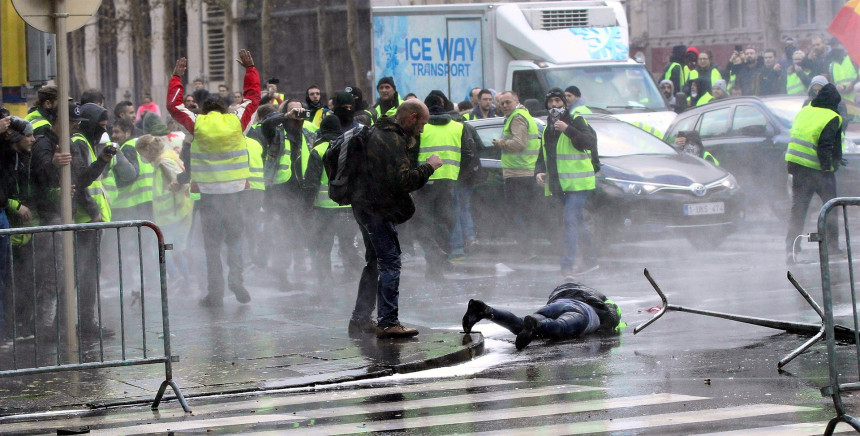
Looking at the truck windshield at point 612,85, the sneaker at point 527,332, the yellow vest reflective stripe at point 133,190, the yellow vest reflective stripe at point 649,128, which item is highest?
the truck windshield at point 612,85

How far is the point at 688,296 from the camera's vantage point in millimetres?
11844

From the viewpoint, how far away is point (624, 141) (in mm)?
16234

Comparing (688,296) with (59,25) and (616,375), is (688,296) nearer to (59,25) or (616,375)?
(616,375)

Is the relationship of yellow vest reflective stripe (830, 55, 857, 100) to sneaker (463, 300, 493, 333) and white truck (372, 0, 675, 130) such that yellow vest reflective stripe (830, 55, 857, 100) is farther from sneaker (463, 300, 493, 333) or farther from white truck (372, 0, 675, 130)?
sneaker (463, 300, 493, 333)

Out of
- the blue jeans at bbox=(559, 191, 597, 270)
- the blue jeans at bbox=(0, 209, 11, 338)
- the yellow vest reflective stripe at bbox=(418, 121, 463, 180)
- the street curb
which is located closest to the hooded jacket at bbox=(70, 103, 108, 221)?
the blue jeans at bbox=(0, 209, 11, 338)

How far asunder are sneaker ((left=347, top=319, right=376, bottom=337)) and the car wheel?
231 inches

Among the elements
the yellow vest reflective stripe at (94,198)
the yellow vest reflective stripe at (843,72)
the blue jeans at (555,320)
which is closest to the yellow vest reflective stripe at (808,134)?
the blue jeans at (555,320)

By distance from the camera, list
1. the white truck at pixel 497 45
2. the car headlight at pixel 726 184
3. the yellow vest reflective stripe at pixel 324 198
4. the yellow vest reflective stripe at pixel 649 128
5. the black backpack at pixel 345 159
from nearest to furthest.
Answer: the black backpack at pixel 345 159 < the yellow vest reflective stripe at pixel 324 198 < the car headlight at pixel 726 184 < the yellow vest reflective stripe at pixel 649 128 < the white truck at pixel 497 45

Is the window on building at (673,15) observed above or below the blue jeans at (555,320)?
above

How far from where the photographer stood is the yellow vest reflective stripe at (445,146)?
48.8ft

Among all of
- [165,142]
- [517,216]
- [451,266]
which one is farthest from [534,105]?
[165,142]

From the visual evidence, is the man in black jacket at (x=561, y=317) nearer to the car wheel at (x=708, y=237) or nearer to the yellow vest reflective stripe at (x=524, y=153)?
the car wheel at (x=708, y=237)

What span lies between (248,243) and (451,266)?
2233 mm

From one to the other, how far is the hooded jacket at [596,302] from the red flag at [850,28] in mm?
10300
